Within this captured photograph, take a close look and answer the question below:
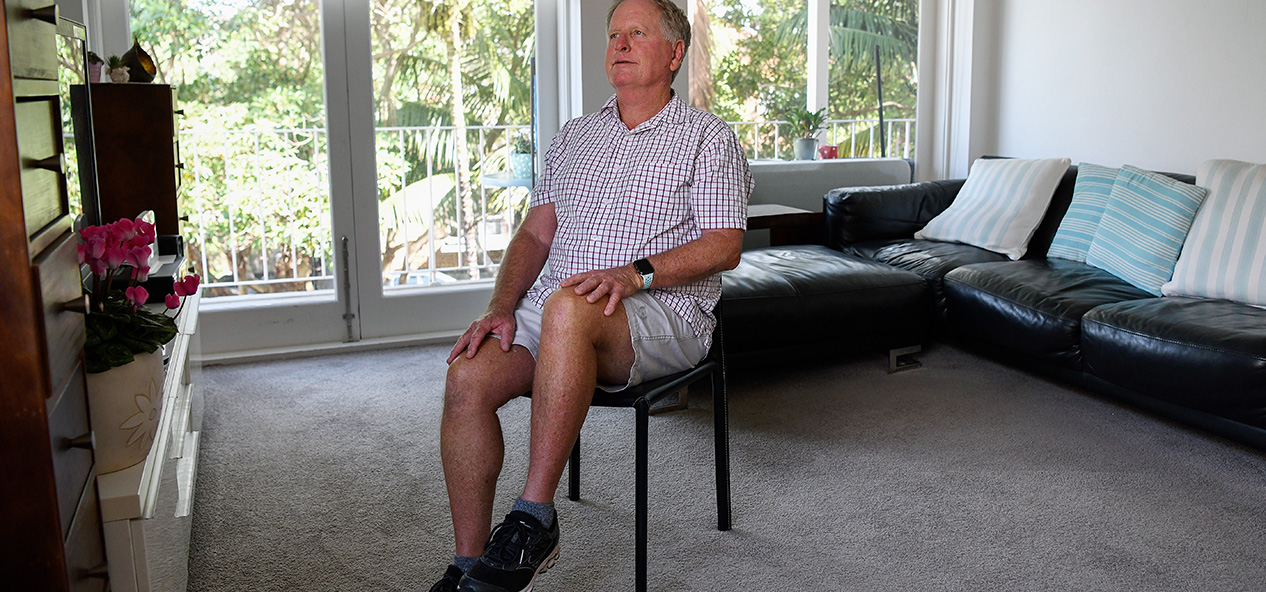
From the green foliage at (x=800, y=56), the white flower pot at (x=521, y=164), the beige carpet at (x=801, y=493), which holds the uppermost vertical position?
the green foliage at (x=800, y=56)

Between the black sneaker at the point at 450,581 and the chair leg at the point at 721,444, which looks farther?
the chair leg at the point at 721,444

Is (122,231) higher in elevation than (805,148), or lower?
lower

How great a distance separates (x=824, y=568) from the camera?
6.23 ft

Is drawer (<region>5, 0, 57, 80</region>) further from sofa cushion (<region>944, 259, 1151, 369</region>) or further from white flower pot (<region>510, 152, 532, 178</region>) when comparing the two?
white flower pot (<region>510, 152, 532, 178</region>)

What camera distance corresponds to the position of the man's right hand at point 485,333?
1.76m

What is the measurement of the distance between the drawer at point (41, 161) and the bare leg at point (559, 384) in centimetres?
75

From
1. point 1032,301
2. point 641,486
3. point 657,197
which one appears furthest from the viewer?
point 1032,301

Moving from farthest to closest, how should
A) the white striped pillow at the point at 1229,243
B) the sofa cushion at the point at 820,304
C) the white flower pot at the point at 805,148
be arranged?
the white flower pot at the point at 805,148
the sofa cushion at the point at 820,304
the white striped pillow at the point at 1229,243

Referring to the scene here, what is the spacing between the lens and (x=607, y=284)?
1.73 m

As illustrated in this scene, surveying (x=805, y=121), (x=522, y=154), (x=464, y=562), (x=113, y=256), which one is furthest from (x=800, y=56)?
(x=113, y=256)

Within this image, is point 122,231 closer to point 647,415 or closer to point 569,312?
point 569,312

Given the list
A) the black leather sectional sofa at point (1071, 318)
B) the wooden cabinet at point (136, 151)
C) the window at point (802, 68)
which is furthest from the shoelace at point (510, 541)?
the window at point (802, 68)

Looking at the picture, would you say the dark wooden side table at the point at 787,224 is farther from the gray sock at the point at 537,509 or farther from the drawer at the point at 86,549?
the drawer at the point at 86,549

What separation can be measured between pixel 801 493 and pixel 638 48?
3.57 ft
